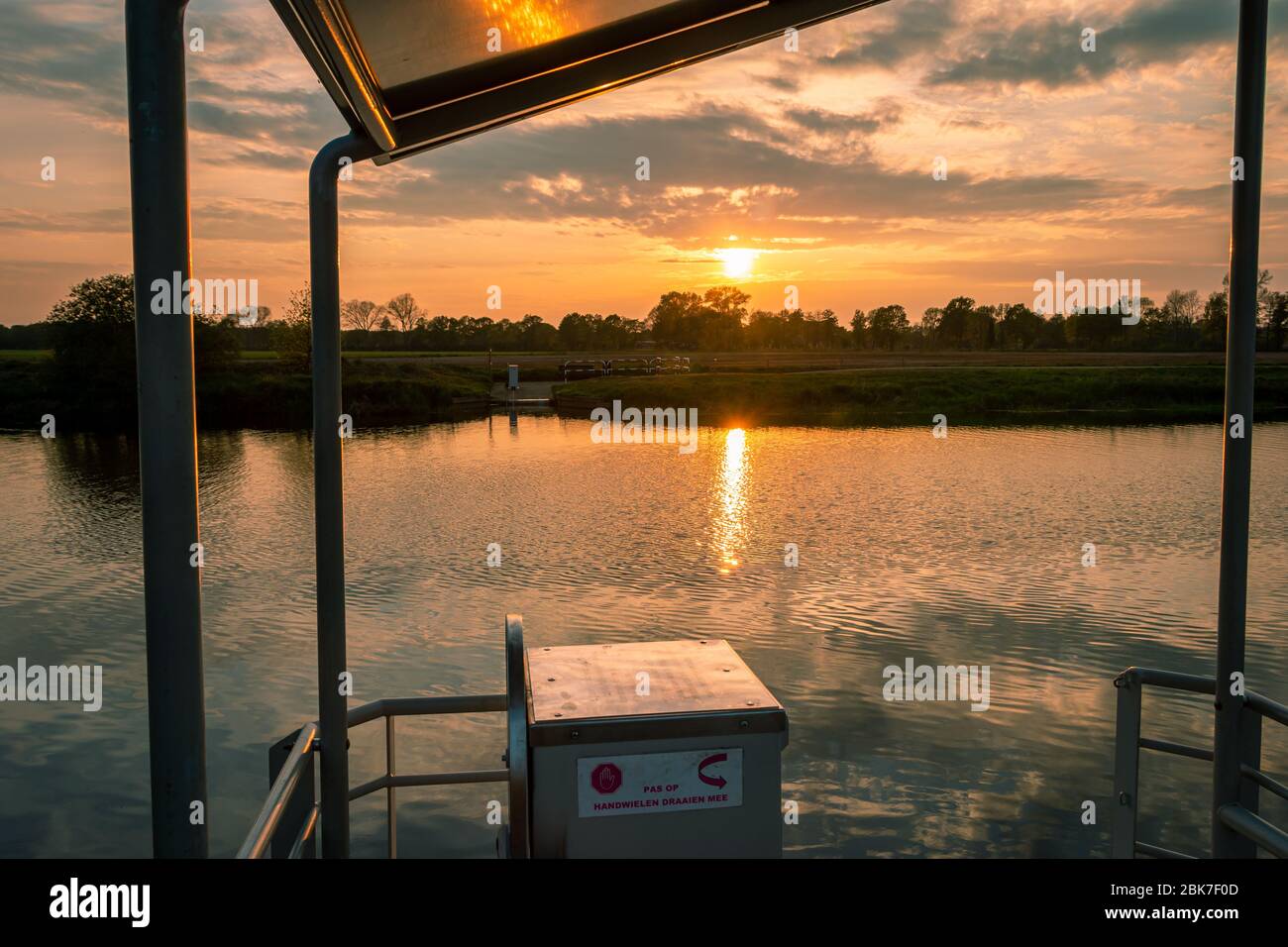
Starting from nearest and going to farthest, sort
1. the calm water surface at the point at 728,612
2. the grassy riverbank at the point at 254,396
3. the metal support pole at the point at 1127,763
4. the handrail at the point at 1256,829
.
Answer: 1. the handrail at the point at 1256,829
2. the metal support pole at the point at 1127,763
3. the calm water surface at the point at 728,612
4. the grassy riverbank at the point at 254,396

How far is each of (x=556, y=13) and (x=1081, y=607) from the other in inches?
784

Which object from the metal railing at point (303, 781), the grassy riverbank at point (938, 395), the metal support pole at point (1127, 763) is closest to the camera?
the metal railing at point (303, 781)

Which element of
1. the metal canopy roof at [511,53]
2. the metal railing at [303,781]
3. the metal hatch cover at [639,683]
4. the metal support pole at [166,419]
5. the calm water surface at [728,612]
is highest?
the metal canopy roof at [511,53]

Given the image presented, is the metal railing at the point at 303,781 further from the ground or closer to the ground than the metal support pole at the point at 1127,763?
further from the ground

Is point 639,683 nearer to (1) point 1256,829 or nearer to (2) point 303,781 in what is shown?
(2) point 303,781

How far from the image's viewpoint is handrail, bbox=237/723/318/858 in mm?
2303

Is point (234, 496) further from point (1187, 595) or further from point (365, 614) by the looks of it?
point (1187, 595)

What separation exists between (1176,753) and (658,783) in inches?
102

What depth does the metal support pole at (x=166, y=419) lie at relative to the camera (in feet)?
7.02

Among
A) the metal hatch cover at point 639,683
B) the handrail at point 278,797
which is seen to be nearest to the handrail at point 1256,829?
the metal hatch cover at point 639,683

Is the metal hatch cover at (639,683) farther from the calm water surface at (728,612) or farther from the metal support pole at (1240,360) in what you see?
the calm water surface at (728,612)

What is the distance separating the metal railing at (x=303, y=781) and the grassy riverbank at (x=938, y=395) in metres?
63.1

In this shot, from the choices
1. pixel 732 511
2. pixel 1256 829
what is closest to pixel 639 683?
pixel 1256 829
